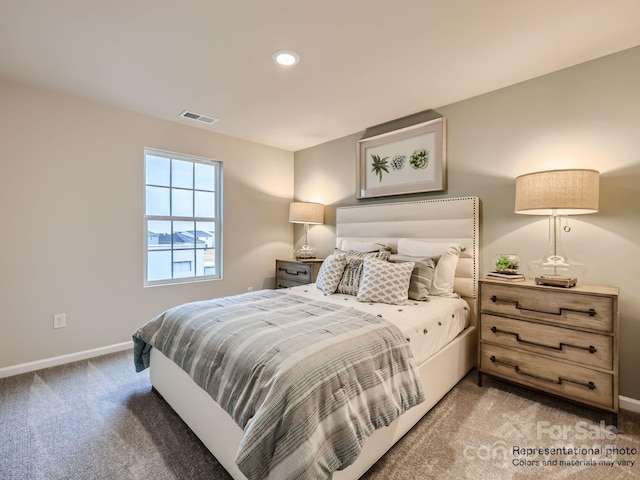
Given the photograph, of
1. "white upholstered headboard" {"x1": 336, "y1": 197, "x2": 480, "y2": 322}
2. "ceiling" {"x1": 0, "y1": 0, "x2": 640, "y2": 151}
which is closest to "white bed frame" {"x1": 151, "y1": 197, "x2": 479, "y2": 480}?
"white upholstered headboard" {"x1": 336, "y1": 197, "x2": 480, "y2": 322}

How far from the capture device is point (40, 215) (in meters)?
2.61

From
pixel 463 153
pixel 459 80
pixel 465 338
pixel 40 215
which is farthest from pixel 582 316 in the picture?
pixel 40 215

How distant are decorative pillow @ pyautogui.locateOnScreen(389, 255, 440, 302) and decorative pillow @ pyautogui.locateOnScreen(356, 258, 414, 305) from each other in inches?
2.7

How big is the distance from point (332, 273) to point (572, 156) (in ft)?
6.76

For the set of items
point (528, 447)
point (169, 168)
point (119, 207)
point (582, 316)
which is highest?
point (169, 168)

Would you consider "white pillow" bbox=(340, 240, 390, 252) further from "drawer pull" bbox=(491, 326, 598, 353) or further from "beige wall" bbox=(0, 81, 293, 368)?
"beige wall" bbox=(0, 81, 293, 368)

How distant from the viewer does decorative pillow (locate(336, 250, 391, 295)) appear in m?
2.61

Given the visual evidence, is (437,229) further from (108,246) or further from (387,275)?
(108,246)

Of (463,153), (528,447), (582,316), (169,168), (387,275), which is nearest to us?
(528,447)

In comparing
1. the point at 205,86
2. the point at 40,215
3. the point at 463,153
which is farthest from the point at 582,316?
the point at 40,215

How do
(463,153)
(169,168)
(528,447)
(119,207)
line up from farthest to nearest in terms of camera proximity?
(169,168) → (119,207) → (463,153) → (528,447)

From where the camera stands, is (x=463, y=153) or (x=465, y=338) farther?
(x=463, y=153)

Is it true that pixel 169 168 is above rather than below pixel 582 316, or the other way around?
above

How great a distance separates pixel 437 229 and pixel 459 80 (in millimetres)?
1271
